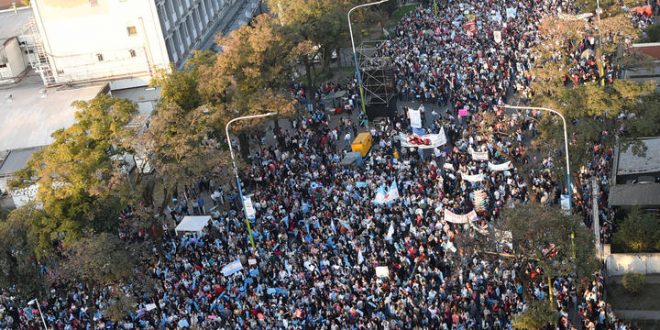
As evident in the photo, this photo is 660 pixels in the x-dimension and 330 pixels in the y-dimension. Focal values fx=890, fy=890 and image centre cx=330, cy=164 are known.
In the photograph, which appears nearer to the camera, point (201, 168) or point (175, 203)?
point (201, 168)

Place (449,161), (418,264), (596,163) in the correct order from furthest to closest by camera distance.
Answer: (449,161), (596,163), (418,264)

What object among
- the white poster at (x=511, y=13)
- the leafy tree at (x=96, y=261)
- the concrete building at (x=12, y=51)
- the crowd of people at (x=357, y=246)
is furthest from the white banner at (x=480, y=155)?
the concrete building at (x=12, y=51)

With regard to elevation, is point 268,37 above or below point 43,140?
above

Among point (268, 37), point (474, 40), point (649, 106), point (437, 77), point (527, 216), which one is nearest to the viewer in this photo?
point (527, 216)

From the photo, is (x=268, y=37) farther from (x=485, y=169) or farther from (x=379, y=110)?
(x=485, y=169)

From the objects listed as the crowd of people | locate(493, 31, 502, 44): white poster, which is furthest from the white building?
locate(493, 31, 502, 44): white poster

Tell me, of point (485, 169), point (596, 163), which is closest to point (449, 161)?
point (485, 169)

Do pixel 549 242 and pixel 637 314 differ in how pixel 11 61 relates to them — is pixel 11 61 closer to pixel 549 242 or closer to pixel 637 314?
pixel 549 242
